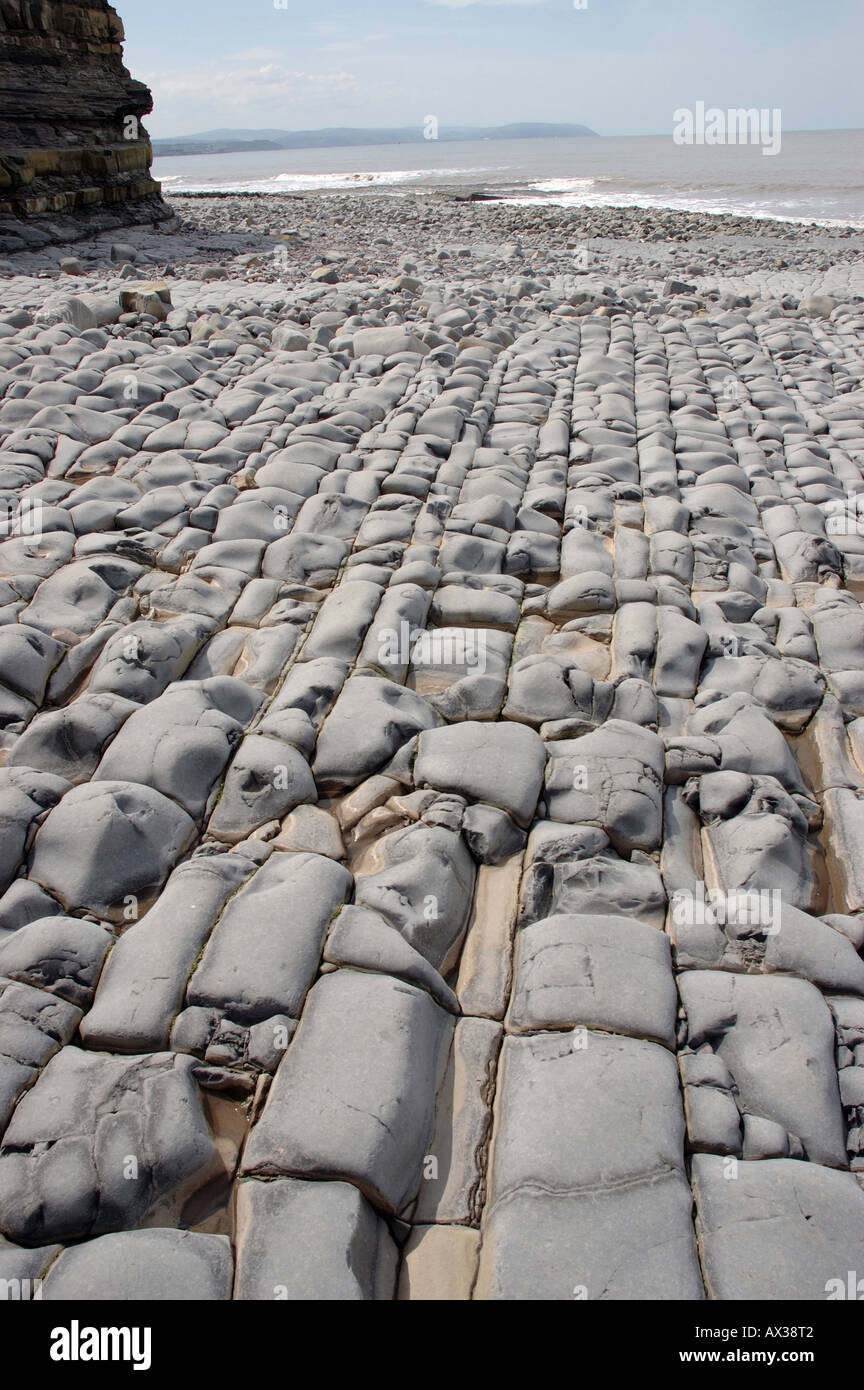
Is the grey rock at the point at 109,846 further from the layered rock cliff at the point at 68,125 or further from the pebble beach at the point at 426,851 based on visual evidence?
the layered rock cliff at the point at 68,125

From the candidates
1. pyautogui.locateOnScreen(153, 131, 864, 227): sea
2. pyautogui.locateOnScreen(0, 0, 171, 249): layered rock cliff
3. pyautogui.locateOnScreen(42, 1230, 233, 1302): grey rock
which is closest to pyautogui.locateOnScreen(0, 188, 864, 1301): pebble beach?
pyautogui.locateOnScreen(42, 1230, 233, 1302): grey rock

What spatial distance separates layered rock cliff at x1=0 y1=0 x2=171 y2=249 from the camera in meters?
10.5

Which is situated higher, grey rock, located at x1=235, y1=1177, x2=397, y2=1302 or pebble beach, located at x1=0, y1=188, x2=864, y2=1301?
pebble beach, located at x1=0, y1=188, x2=864, y2=1301

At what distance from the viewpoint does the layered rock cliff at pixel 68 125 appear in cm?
1045

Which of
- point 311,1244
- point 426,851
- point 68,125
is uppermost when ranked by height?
point 68,125

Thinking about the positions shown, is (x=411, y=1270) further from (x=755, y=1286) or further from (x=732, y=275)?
(x=732, y=275)

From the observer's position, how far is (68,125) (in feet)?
38.7

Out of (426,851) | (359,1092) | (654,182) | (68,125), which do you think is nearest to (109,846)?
(426,851)

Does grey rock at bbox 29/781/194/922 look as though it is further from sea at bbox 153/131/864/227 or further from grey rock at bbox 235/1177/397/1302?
sea at bbox 153/131/864/227

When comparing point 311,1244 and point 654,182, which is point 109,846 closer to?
point 311,1244

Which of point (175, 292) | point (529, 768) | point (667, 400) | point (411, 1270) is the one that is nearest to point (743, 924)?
point (529, 768)

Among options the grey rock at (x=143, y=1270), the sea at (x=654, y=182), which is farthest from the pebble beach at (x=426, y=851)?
the sea at (x=654, y=182)
